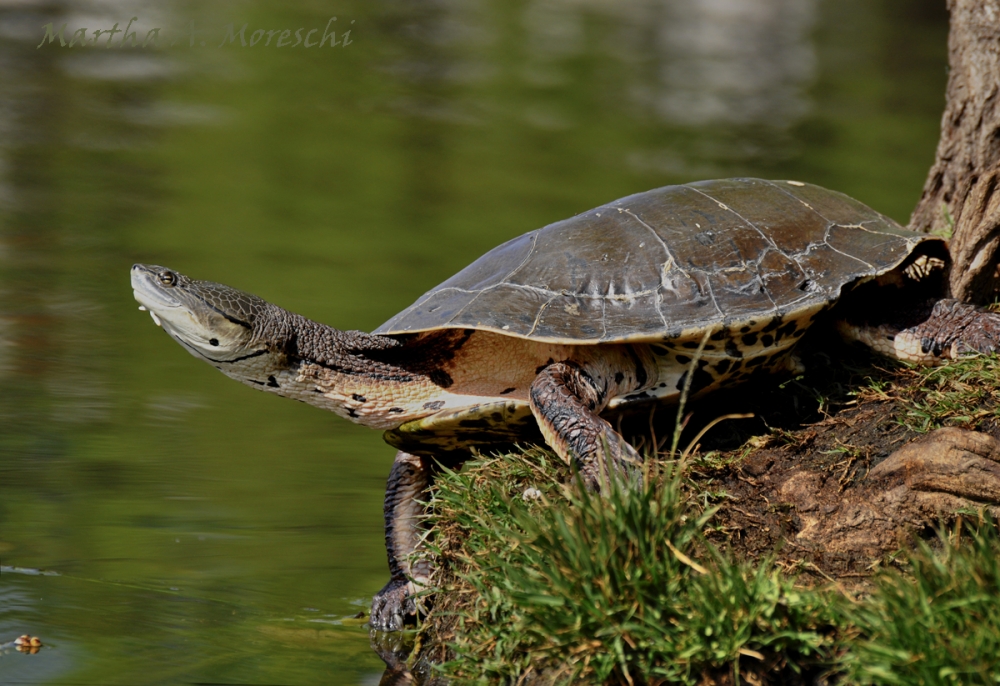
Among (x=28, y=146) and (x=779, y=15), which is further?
(x=779, y=15)

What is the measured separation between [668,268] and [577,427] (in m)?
0.87

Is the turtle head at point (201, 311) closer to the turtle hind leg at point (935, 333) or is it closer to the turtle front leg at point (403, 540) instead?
the turtle front leg at point (403, 540)

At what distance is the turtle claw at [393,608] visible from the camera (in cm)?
461

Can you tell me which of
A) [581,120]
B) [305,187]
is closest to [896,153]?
[581,120]

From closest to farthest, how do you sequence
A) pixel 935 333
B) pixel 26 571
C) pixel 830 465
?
pixel 830 465, pixel 935 333, pixel 26 571

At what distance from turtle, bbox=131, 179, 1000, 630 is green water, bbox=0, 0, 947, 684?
1.04 m

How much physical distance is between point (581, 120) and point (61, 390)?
12.2 meters

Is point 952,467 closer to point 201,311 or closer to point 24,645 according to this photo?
point 201,311

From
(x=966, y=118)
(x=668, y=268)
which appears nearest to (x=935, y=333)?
(x=668, y=268)

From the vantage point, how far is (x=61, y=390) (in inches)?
293

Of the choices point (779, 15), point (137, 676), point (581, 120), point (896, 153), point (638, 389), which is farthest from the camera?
point (779, 15)

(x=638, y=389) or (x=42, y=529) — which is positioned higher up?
(x=638, y=389)

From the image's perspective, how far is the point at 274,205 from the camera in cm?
1275

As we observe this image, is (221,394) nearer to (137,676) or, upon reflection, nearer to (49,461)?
(49,461)
